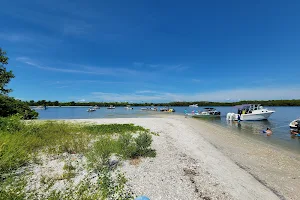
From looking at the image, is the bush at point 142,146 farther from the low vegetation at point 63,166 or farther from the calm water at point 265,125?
the calm water at point 265,125

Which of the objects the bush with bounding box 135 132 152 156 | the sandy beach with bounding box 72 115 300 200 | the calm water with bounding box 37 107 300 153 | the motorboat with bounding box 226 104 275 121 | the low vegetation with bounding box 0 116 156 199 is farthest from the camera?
the motorboat with bounding box 226 104 275 121

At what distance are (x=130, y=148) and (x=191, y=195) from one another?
143 inches

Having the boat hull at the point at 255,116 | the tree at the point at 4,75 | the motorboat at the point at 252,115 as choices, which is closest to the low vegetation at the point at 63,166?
the tree at the point at 4,75

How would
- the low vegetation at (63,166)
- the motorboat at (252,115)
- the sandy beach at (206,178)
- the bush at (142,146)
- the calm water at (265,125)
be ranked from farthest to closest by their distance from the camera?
the motorboat at (252,115) < the calm water at (265,125) < the bush at (142,146) < the sandy beach at (206,178) < the low vegetation at (63,166)

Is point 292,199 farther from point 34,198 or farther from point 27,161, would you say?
point 27,161

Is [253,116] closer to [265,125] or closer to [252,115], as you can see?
[252,115]

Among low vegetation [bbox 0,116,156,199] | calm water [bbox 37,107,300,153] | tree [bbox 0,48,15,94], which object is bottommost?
calm water [bbox 37,107,300,153]

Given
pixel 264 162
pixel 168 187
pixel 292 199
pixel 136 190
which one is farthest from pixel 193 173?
pixel 264 162

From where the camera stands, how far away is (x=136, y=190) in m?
4.71

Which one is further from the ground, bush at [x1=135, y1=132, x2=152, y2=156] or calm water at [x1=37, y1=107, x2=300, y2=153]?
bush at [x1=135, y1=132, x2=152, y2=156]

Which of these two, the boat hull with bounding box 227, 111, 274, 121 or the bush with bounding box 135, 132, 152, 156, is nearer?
the bush with bounding box 135, 132, 152, 156

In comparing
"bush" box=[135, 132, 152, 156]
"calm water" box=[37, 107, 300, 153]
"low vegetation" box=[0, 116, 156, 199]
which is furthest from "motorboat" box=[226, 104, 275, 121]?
"low vegetation" box=[0, 116, 156, 199]

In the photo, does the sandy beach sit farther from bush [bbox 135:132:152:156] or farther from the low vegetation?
the low vegetation

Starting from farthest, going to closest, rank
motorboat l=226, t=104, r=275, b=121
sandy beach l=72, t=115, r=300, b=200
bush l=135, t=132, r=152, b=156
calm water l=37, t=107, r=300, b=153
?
motorboat l=226, t=104, r=275, b=121 < calm water l=37, t=107, r=300, b=153 < bush l=135, t=132, r=152, b=156 < sandy beach l=72, t=115, r=300, b=200
